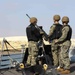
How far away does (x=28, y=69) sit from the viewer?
870 centimetres

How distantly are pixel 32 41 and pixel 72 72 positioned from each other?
4.99ft

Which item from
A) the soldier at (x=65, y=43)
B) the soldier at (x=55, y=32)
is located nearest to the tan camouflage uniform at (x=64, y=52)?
the soldier at (x=65, y=43)

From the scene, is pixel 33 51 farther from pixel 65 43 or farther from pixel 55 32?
pixel 65 43

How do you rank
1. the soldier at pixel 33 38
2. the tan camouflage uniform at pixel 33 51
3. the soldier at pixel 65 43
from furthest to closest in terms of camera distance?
the tan camouflage uniform at pixel 33 51
the soldier at pixel 33 38
the soldier at pixel 65 43

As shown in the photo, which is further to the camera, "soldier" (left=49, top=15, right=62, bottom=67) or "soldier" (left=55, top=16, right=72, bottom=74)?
"soldier" (left=49, top=15, right=62, bottom=67)

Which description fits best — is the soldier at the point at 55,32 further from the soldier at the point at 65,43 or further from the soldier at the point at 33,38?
the soldier at the point at 33,38

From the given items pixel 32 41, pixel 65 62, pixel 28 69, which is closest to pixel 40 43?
pixel 32 41

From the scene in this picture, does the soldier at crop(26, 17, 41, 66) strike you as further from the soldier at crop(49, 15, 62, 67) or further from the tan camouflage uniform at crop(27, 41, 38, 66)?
the soldier at crop(49, 15, 62, 67)

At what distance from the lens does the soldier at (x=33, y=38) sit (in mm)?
10453

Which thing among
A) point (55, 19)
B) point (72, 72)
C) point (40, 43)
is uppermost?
point (55, 19)

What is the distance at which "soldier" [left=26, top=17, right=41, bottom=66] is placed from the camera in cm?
1045

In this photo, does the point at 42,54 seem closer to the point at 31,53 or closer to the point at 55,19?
the point at 31,53

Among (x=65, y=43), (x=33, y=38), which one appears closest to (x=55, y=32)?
(x=65, y=43)

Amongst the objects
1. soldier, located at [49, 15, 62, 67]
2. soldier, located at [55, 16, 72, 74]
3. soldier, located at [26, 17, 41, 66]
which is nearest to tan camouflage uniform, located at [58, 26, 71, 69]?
soldier, located at [55, 16, 72, 74]
